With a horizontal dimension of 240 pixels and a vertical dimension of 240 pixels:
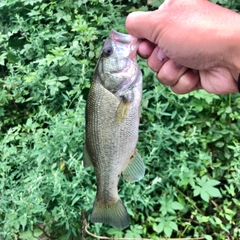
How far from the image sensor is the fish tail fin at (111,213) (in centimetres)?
200

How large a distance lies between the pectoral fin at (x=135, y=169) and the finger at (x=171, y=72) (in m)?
0.39

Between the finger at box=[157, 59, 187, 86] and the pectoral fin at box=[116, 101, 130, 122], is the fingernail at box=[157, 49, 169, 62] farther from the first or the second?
the pectoral fin at box=[116, 101, 130, 122]

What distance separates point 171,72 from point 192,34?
0.30 m

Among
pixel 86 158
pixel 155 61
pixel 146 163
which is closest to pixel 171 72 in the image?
pixel 155 61

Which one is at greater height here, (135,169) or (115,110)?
(115,110)

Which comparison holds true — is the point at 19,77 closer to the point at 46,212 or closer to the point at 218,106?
the point at 46,212

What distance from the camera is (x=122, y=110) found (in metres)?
1.63

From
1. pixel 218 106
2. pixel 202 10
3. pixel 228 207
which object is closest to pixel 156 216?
pixel 228 207

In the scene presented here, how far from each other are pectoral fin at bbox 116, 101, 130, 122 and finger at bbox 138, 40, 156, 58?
0.29 metres

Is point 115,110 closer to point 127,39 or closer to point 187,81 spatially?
point 127,39

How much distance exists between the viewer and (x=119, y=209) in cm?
203

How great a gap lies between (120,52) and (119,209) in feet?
2.75

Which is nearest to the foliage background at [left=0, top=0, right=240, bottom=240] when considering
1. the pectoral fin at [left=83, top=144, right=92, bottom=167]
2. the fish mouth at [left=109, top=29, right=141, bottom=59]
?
the pectoral fin at [left=83, top=144, right=92, bottom=167]

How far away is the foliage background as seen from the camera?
2.60 meters
